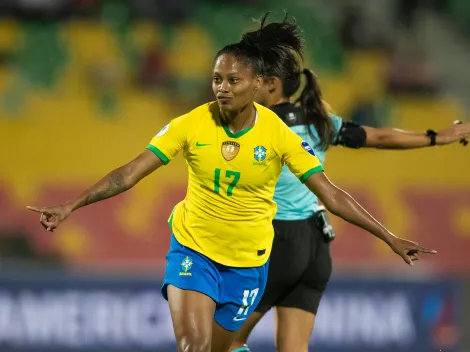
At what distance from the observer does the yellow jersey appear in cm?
422

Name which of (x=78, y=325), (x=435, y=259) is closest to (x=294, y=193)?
(x=78, y=325)

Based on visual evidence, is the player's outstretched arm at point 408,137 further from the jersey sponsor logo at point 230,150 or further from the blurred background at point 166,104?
the blurred background at point 166,104

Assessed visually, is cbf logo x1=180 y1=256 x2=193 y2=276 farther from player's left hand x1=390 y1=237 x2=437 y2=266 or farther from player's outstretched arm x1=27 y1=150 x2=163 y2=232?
player's left hand x1=390 y1=237 x2=437 y2=266

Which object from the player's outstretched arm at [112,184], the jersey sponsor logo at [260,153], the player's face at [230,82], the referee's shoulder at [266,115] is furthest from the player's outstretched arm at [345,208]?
the player's outstretched arm at [112,184]

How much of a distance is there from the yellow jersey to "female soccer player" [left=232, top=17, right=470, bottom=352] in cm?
61

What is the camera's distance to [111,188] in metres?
4.09

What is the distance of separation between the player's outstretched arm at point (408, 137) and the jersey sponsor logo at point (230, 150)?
1.37 metres

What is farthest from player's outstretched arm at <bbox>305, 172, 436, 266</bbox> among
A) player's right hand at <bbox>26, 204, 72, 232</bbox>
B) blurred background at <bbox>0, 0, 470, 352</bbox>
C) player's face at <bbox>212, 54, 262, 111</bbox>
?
blurred background at <bbox>0, 0, 470, 352</bbox>

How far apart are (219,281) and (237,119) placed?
2.62 feet

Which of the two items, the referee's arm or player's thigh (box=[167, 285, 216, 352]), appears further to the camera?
the referee's arm

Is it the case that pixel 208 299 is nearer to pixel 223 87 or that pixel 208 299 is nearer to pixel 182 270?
pixel 182 270

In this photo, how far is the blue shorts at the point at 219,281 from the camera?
4.23 m

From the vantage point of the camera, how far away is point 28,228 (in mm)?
10289

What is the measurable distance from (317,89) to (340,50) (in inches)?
247
